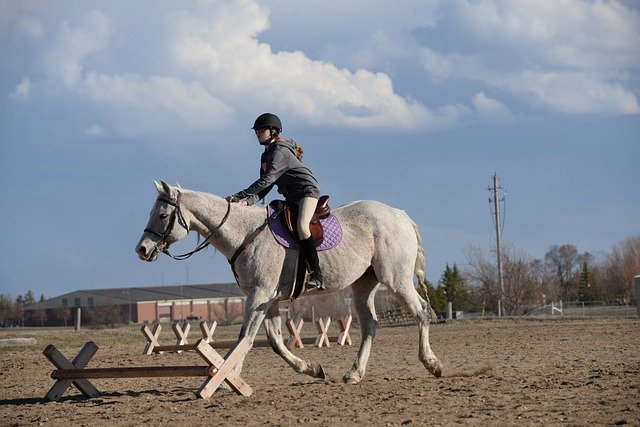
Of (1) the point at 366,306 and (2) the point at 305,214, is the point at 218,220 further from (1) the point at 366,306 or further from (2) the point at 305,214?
(1) the point at 366,306

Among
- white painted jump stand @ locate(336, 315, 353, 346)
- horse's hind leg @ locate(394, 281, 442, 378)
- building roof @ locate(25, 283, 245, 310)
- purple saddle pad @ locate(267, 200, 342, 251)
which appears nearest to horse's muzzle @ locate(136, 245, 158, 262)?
purple saddle pad @ locate(267, 200, 342, 251)

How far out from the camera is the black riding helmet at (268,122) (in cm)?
1117

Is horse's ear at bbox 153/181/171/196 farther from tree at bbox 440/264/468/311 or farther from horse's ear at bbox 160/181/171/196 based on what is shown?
tree at bbox 440/264/468/311

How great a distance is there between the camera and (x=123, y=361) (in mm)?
18578

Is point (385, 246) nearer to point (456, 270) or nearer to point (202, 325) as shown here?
point (202, 325)

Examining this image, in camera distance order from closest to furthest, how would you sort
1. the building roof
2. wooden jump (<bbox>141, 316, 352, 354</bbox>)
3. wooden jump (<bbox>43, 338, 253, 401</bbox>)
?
wooden jump (<bbox>43, 338, 253, 401</bbox>) < wooden jump (<bbox>141, 316, 352, 354</bbox>) < the building roof

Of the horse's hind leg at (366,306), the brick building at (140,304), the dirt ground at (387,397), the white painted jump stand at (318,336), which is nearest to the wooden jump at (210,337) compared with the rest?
the white painted jump stand at (318,336)

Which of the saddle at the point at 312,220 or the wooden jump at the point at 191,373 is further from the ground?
the saddle at the point at 312,220

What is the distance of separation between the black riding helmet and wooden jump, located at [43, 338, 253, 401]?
2.80m

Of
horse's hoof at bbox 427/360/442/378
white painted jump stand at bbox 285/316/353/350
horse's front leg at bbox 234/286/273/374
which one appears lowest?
horse's hoof at bbox 427/360/442/378

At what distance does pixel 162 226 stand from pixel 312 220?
6.12 ft

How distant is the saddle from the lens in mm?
10852

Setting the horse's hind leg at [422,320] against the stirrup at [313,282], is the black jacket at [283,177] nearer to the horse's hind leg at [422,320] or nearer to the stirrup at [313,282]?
the stirrup at [313,282]

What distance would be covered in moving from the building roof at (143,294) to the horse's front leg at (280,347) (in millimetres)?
110561
